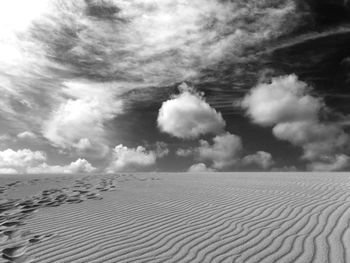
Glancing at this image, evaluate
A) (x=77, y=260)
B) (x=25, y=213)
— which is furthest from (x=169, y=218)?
(x=25, y=213)

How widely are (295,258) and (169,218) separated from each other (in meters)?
3.30

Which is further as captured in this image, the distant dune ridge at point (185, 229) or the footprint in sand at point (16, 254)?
the footprint in sand at point (16, 254)

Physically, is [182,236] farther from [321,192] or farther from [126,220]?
[321,192]

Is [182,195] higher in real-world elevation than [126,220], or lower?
higher

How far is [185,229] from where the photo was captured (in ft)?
21.5

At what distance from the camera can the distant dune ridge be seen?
520 centimetres

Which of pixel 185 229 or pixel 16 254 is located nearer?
pixel 16 254

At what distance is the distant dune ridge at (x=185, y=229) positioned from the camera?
205 inches

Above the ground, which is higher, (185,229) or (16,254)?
(185,229)

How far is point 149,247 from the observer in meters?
5.61

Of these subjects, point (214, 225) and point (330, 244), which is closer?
point (330, 244)

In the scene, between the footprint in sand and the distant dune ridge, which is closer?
the distant dune ridge

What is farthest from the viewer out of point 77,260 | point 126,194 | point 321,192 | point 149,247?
point 126,194

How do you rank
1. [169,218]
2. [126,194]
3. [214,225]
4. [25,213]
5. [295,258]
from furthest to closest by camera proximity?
[126,194]
[25,213]
[169,218]
[214,225]
[295,258]
